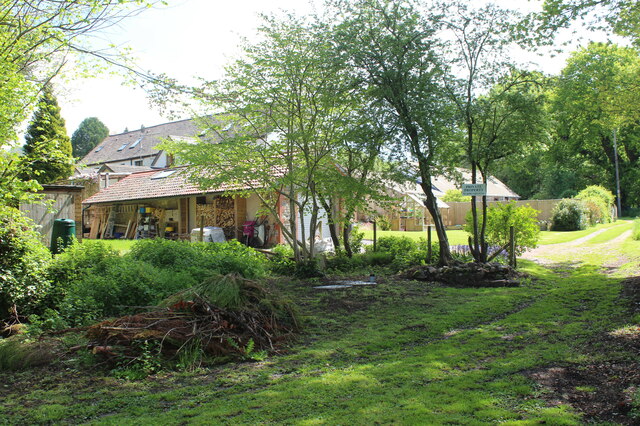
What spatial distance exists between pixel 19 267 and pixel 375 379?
562cm

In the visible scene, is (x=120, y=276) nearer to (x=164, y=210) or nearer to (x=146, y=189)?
(x=164, y=210)

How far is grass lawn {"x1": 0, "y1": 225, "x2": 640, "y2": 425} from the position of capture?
378 centimetres

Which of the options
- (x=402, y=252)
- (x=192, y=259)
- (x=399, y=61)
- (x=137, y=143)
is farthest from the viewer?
(x=137, y=143)

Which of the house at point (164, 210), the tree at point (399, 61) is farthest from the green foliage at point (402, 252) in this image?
the house at point (164, 210)

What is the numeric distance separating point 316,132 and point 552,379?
8753 millimetres

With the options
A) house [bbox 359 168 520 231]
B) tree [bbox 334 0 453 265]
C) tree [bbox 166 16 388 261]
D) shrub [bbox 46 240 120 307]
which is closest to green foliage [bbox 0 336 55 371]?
shrub [bbox 46 240 120 307]

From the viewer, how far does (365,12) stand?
11102 millimetres

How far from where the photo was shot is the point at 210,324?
19.5 feet

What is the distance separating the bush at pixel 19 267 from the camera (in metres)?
6.90

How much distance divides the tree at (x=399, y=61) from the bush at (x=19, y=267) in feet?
23.6

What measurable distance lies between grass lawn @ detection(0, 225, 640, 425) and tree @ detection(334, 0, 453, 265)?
4.88m

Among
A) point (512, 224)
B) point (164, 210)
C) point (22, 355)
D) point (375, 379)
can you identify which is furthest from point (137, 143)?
point (375, 379)

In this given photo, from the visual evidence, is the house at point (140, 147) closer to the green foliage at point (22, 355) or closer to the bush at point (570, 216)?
the bush at point (570, 216)

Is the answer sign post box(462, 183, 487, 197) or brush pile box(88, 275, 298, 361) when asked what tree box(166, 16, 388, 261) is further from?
brush pile box(88, 275, 298, 361)
